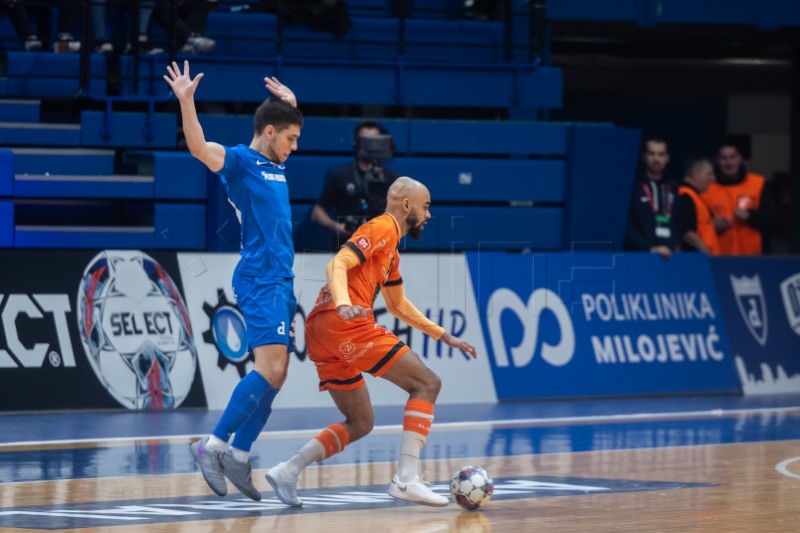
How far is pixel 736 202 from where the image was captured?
16.2 m

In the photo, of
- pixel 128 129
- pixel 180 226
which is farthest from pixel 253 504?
pixel 128 129

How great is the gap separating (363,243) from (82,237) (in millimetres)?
6763

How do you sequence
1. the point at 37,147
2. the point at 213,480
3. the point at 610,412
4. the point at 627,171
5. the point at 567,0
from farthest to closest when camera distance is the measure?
the point at 567,0 < the point at 627,171 < the point at 37,147 < the point at 610,412 < the point at 213,480

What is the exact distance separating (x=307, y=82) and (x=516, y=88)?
262 centimetres

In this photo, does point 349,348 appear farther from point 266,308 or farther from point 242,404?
point 242,404

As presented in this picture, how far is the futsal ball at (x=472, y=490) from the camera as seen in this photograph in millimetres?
7711

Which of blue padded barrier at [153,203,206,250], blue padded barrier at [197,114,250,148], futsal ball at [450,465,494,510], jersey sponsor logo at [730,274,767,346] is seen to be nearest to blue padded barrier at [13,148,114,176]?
blue padded barrier at [153,203,206,250]

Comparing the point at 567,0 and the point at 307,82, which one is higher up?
the point at 567,0

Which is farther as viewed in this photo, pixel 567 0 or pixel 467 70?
pixel 567 0

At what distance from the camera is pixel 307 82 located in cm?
1600

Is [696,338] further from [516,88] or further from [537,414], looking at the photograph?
[516,88]

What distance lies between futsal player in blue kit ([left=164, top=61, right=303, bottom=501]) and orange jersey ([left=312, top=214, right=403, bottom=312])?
0.34m

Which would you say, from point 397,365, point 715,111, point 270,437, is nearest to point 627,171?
point 270,437

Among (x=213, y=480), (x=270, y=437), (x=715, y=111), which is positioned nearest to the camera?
(x=213, y=480)
